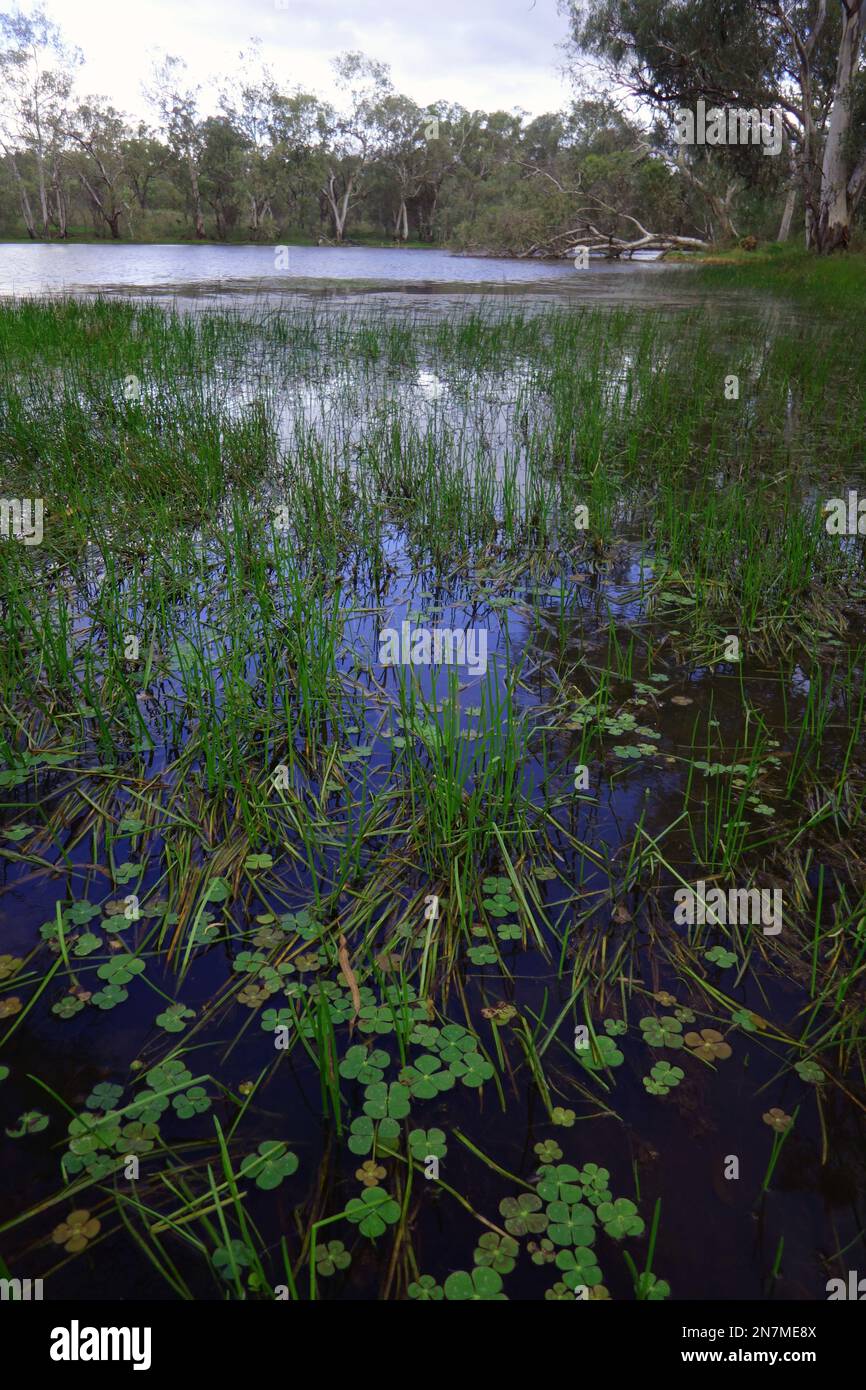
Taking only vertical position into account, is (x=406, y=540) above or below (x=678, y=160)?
below

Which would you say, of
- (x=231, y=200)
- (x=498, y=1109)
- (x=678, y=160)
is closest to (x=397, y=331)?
(x=498, y=1109)

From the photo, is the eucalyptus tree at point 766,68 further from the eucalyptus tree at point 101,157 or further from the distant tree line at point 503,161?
the eucalyptus tree at point 101,157

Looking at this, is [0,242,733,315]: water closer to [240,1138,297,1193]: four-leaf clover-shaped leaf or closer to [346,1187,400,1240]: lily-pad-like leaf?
[240,1138,297,1193]: four-leaf clover-shaped leaf

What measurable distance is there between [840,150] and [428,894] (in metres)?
23.8

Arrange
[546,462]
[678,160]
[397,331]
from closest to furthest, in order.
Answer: [546,462] → [397,331] → [678,160]

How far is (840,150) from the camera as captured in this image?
19.1m

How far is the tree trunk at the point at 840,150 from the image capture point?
1794 centimetres

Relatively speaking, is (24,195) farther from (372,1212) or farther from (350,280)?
(372,1212)

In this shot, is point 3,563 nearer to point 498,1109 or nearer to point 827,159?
point 498,1109

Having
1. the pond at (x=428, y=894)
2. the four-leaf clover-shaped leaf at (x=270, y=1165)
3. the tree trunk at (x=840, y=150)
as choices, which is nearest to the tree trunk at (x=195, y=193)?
the tree trunk at (x=840, y=150)

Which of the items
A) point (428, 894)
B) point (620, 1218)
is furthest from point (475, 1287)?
point (428, 894)

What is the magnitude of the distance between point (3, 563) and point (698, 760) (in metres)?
3.41

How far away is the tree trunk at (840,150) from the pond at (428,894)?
19.5 m

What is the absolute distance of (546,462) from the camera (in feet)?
19.8
